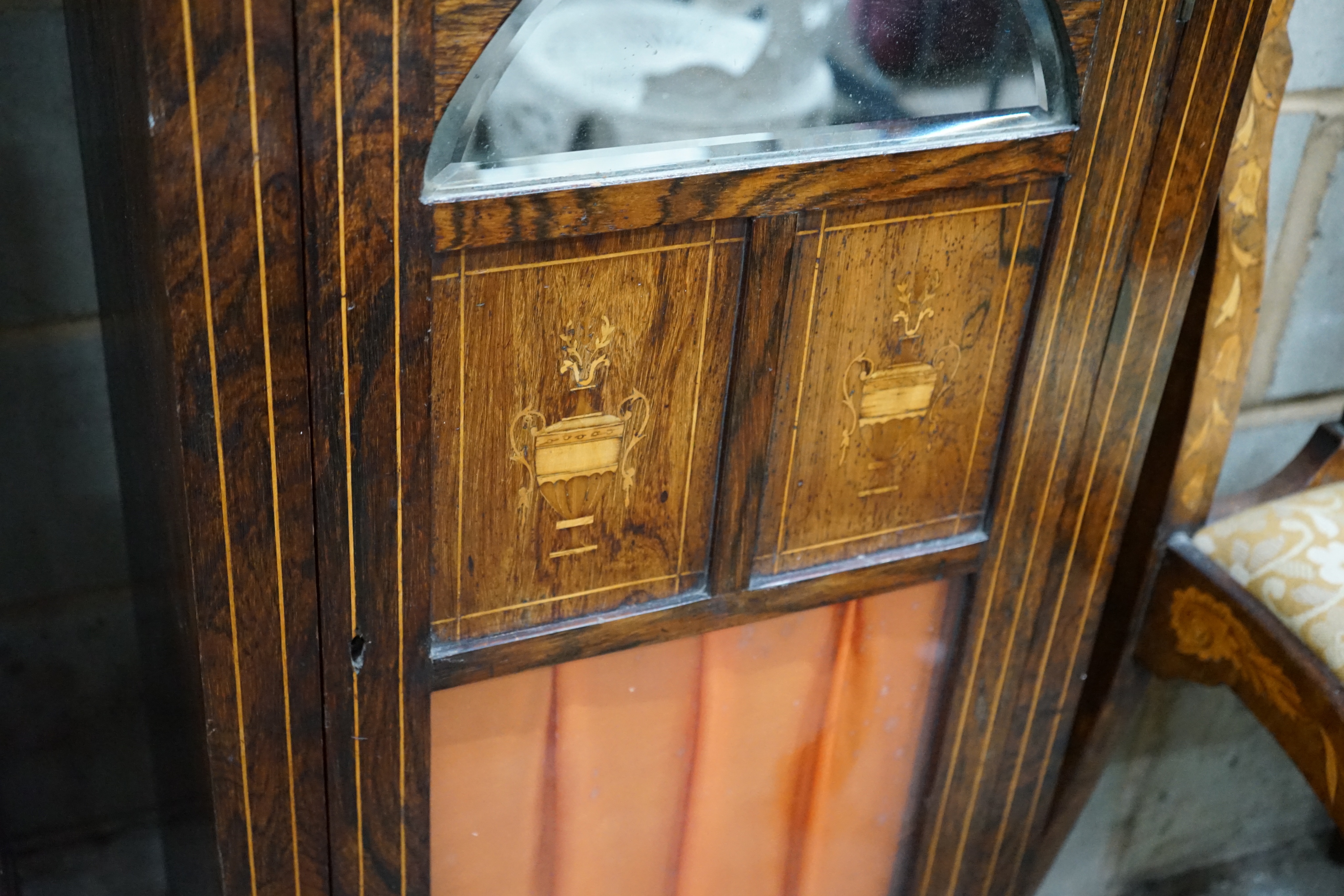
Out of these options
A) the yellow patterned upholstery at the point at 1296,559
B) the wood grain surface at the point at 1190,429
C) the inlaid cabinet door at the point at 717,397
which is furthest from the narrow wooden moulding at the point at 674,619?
the yellow patterned upholstery at the point at 1296,559

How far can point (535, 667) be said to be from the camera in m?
0.98

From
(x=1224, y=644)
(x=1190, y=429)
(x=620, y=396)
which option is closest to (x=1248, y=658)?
(x=1224, y=644)

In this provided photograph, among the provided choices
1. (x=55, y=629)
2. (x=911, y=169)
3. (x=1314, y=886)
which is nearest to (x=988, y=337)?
(x=911, y=169)

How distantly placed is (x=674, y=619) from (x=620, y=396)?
19 cm

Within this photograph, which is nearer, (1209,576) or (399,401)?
(399,401)

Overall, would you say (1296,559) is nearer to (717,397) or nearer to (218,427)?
(717,397)

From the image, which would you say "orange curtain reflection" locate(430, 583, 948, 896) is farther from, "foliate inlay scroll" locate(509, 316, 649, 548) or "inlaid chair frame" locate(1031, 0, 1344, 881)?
"inlaid chair frame" locate(1031, 0, 1344, 881)

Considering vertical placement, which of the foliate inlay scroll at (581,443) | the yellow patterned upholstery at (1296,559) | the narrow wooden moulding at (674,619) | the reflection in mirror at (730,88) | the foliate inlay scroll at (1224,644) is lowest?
the foliate inlay scroll at (1224,644)

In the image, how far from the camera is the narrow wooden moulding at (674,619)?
0.94 metres

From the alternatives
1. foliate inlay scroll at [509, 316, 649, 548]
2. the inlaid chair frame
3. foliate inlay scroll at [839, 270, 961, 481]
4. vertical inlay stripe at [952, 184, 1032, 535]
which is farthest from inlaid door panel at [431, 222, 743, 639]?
the inlaid chair frame

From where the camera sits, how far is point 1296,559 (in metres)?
1.30

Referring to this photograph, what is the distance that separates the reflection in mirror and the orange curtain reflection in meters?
0.38

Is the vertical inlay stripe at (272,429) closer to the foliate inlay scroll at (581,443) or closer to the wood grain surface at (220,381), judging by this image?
the wood grain surface at (220,381)

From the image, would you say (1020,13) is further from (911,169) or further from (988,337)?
(988,337)
